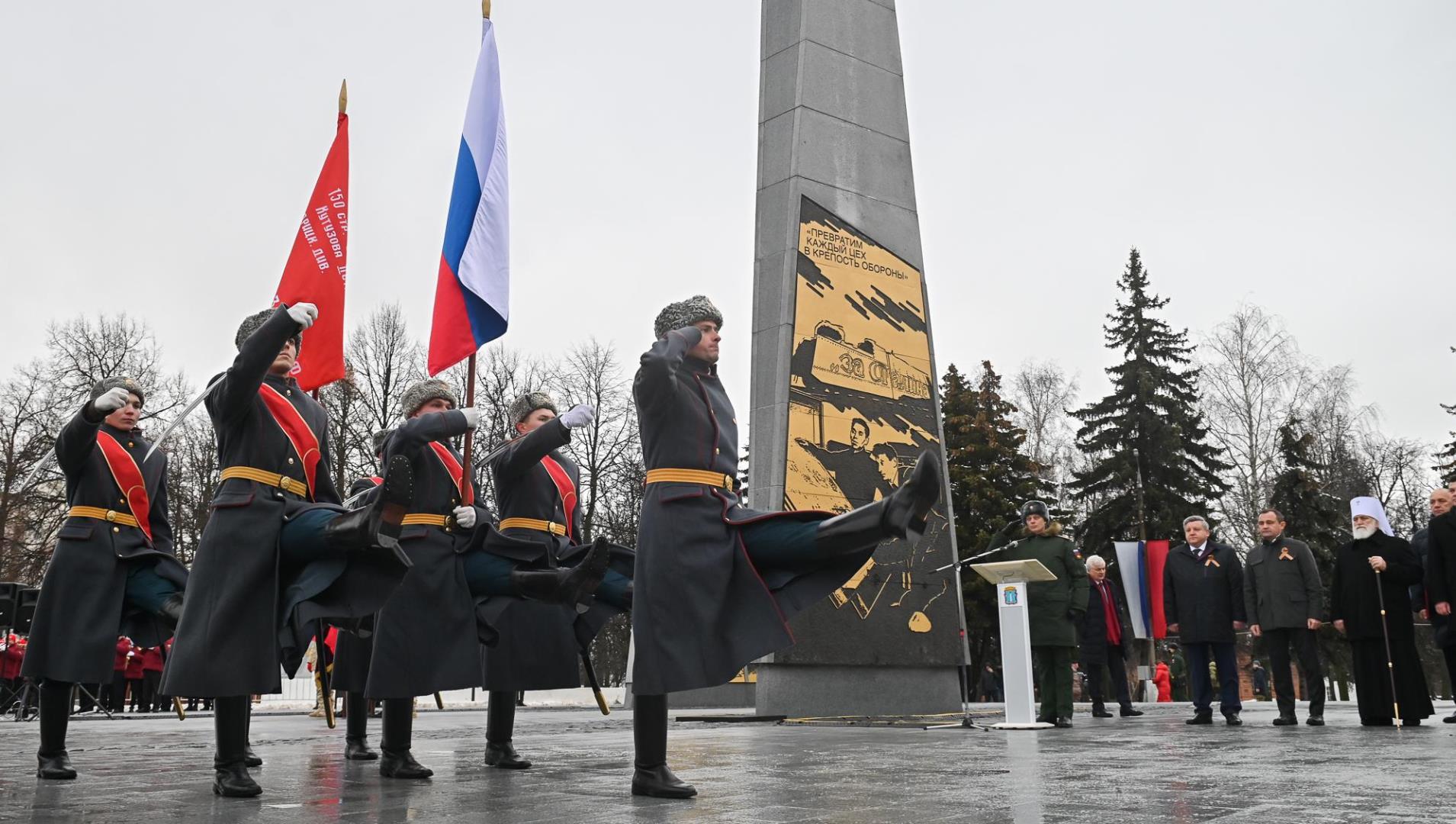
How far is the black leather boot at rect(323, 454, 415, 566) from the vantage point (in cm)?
464

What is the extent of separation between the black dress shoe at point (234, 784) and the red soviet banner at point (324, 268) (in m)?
3.35

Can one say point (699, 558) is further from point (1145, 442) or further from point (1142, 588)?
point (1145, 442)

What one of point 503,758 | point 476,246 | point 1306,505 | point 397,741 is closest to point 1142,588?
point 503,758

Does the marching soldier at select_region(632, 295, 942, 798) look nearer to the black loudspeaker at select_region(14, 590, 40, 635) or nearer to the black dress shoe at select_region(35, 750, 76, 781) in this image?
the black dress shoe at select_region(35, 750, 76, 781)

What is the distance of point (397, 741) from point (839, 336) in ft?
25.7

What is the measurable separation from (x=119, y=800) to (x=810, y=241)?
9345mm

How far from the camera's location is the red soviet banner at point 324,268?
766cm

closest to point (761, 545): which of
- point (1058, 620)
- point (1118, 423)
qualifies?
point (1058, 620)

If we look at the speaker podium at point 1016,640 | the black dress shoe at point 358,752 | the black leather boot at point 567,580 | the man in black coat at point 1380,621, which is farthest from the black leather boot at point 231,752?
the man in black coat at point 1380,621

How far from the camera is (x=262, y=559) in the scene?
5031 mm

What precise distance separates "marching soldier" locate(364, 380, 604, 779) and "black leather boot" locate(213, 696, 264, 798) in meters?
0.66

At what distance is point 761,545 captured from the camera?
4.91m

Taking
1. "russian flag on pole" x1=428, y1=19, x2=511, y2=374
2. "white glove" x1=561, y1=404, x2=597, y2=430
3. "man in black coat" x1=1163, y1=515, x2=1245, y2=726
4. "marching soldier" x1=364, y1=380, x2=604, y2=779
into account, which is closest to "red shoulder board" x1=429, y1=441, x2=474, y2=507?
"marching soldier" x1=364, y1=380, x2=604, y2=779

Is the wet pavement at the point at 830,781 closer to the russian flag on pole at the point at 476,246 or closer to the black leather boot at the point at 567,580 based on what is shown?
the black leather boot at the point at 567,580
